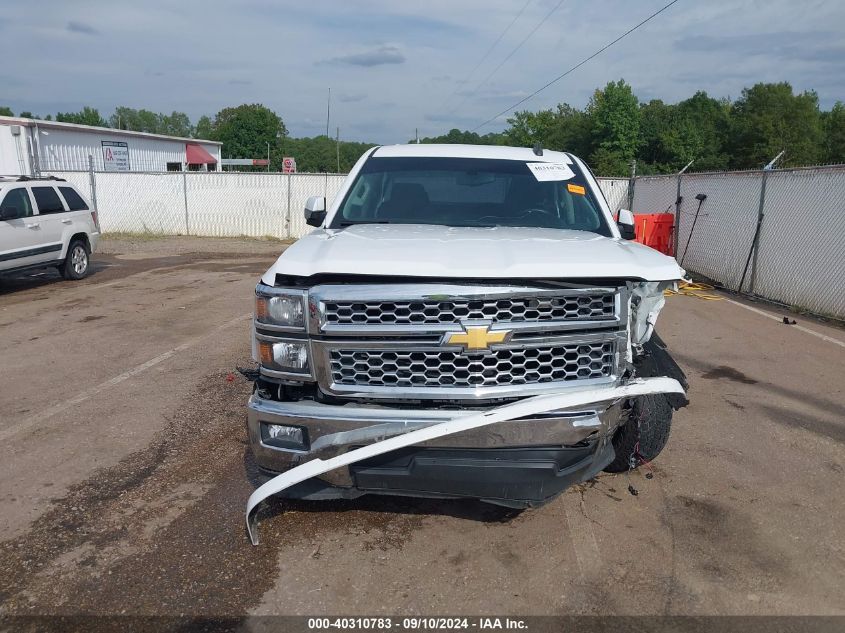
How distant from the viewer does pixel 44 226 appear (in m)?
12.2

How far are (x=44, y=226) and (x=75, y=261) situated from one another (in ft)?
3.51

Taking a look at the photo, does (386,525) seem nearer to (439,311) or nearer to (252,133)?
(439,311)

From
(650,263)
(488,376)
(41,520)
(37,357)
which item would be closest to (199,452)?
(41,520)

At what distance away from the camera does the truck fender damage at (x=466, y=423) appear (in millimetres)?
2969

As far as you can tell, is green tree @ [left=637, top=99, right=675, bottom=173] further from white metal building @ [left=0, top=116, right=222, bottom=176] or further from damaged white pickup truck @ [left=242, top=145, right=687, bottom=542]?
damaged white pickup truck @ [left=242, top=145, right=687, bottom=542]

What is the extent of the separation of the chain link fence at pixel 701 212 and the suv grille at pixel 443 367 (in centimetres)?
826

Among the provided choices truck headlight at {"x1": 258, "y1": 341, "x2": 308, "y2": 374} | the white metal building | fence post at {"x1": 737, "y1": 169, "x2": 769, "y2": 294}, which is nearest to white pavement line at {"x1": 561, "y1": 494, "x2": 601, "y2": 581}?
truck headlight at {"x1": 258, "y1": 341, "x2": 308, "y2": 374}

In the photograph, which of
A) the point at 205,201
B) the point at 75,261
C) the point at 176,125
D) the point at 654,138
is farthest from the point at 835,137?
the point at 176,125

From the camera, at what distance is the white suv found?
452 inches

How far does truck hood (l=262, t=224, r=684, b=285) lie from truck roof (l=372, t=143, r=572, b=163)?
1.37 metres

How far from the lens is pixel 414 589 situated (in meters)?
3.14

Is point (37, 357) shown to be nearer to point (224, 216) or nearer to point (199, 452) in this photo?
Result: point (199, 452)

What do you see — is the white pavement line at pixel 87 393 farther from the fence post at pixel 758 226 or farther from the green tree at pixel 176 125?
the green tree at pixel 176 125

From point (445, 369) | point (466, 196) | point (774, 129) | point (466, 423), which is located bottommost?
point (466, 423)
